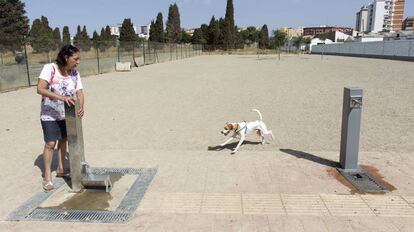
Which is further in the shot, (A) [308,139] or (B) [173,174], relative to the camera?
(A) [308,139]

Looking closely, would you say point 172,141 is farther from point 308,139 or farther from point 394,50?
point 394,50

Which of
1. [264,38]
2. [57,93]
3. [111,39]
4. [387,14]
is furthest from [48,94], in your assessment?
[387,14]

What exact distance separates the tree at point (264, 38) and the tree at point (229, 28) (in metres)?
17.7

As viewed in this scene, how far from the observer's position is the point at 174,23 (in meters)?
94.9

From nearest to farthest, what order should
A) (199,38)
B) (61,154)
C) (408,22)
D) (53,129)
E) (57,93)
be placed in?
(57,93) → (53,129) → (61,154) → (199,38) → (408,22)

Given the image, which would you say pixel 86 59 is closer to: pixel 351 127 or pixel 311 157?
pixel 311 157

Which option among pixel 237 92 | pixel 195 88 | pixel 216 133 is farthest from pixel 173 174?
pixel 195 88

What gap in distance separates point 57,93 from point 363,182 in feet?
12.4

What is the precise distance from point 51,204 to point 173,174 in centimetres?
156

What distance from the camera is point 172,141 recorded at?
718 cm

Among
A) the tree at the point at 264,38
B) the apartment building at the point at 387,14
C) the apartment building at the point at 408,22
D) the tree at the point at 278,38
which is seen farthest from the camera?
the apartment building at the point at 387,14

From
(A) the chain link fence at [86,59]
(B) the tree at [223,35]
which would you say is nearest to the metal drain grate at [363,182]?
(A) the chain link fence at [86,59]

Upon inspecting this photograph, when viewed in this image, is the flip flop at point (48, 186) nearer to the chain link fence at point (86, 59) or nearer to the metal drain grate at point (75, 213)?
the metal drain grate at point (75, 213)

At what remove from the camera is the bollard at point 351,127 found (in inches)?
195
